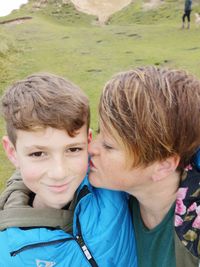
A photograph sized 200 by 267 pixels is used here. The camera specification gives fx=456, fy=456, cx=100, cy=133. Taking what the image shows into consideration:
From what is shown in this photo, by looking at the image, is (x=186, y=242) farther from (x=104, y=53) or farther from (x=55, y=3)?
(x=55, y=3)

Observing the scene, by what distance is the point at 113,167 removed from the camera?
2.52m

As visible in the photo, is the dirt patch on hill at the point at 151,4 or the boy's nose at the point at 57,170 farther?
the dirt patch on hill at the point at 151,4

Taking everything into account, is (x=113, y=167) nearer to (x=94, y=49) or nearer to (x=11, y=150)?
(x=11, y=150)

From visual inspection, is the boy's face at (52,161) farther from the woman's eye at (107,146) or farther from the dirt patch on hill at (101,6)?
the dirt patch on hill at (101,6)

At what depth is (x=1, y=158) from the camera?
7.14m

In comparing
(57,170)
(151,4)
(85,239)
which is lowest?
(85,239)

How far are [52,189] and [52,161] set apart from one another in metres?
0.17

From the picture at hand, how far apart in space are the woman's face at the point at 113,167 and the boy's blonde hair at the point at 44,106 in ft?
0.50

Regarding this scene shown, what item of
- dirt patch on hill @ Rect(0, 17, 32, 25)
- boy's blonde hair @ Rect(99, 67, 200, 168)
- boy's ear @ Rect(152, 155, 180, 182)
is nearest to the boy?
boy's blonde hair @ Rect(99, 67, 200, 168)

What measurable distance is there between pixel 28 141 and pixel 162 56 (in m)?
11.5

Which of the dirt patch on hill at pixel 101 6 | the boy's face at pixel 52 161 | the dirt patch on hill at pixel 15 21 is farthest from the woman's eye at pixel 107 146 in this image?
the dirt patch on hill at pixel 101 6

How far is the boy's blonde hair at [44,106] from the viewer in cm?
239

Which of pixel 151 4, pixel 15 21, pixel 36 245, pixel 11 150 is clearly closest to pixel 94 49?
pixel 15 21

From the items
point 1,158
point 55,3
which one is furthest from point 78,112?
point 55,3
